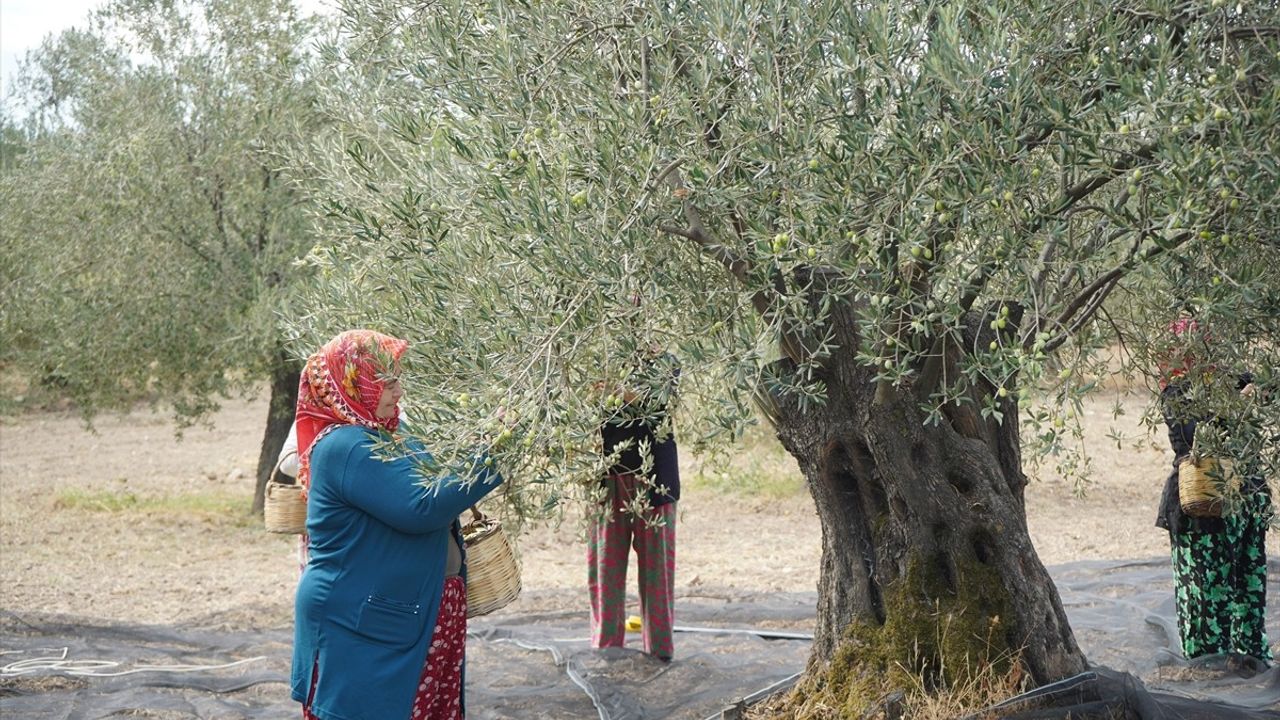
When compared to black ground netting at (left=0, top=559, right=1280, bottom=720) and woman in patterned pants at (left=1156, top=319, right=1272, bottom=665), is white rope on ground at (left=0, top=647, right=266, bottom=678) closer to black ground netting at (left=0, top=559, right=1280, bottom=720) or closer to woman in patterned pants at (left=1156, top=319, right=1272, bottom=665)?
black ground netting at (left=0, top=559, right=1280, bottom=720)

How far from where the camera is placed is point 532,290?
4.01 m

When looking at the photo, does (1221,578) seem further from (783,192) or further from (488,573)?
(783,192)

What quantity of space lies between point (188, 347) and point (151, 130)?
2.20m

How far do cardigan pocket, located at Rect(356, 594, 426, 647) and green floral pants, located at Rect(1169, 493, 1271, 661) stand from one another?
443 cm

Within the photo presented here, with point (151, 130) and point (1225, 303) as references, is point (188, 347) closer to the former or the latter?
point (151, 130)

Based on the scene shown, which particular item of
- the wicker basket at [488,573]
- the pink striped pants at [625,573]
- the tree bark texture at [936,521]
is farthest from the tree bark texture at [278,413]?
the tree bark texture at [936,521]

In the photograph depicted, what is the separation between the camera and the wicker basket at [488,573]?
200 inches

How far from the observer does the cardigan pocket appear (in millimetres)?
4422

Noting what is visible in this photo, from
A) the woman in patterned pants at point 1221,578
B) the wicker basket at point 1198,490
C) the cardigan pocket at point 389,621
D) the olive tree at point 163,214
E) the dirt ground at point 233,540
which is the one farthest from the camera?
the olive tree at point 163,214

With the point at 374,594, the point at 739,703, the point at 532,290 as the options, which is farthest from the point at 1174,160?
the point at 739,703

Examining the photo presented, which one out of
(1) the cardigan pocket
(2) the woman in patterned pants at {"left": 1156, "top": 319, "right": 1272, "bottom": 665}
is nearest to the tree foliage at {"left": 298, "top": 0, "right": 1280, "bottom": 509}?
(1) the cardigan pocket

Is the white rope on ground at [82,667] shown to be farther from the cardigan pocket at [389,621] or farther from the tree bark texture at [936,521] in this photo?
the tree bark texture at [936,521]

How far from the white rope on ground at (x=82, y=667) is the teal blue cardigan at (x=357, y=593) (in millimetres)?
3227

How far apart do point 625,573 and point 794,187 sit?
4022 mm
